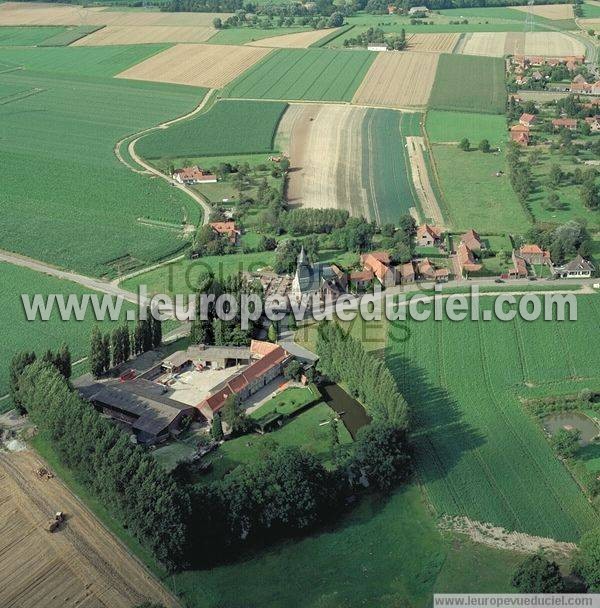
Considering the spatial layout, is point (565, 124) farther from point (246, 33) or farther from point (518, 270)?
point (246, 33)

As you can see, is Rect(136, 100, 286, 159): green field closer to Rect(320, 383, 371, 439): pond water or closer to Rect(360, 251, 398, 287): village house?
Rect(360, 251, 398, 287): village house

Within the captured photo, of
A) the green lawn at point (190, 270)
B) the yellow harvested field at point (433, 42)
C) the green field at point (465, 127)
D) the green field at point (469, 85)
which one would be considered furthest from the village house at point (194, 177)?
the yellow harvested field at point (433, 42)

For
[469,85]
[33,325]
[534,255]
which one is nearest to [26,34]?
[469,85]

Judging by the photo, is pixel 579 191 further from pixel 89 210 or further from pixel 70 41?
pixel 70 41

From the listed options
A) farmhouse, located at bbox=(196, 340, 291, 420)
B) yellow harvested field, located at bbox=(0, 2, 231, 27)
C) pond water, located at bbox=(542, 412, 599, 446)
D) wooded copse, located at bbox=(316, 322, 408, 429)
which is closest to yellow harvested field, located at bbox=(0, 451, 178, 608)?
farmhouse, located at bbox=(196, 340, 291, 420)

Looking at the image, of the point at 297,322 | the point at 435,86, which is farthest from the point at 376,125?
the point at 297,322

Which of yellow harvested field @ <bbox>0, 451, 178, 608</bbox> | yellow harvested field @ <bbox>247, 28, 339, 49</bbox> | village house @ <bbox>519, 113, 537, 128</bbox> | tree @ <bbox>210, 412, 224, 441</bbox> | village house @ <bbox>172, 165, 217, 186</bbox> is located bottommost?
yellow harvested field @ <bbox>0, 451, 178, 608</bbox>
